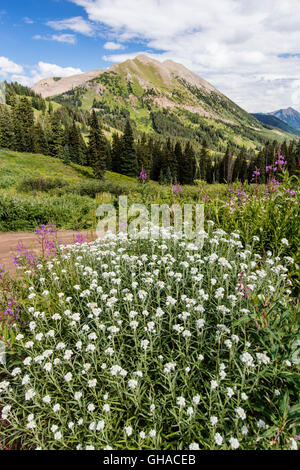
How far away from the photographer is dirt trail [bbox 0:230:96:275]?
741 cm

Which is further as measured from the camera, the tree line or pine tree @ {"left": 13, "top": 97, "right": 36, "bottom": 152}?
pine tree @ {"left": 13, "top": 97, "right": 36, "bottom": 152}

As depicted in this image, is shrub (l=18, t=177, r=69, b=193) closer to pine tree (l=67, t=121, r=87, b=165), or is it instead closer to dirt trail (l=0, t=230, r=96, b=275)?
dirt trail (l=0, t=230, r=96, b=275)

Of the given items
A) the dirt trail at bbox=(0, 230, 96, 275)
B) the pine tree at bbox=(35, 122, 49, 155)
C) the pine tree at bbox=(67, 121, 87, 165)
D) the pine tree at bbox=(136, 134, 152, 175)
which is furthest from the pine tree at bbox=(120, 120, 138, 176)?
the dirt trail at bbox=(0, 230, 96, 275)

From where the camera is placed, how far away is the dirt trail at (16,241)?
24.3 ft

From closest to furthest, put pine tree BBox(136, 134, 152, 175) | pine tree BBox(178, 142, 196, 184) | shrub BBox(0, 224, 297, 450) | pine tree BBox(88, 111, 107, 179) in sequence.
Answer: shrub BBox(0, 224, 297, 450) → pine tree BBox(88, 111, 107, 179) → pine tree BBox(136, 134, 152, 175) → pine tree BBox(178, 142, 196, 184)

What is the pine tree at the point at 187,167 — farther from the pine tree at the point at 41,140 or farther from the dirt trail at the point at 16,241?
the dirt trail at the point at 16,241

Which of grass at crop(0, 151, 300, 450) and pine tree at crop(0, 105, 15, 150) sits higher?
pine tree at crop(0, 105, 15, 150)

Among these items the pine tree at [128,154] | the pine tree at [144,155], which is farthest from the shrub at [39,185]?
the pine tree at [144,155]
